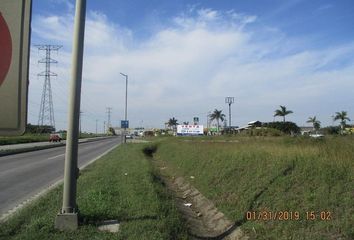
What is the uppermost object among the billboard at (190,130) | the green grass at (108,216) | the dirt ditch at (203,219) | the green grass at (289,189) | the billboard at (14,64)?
the billboard at (190,130)

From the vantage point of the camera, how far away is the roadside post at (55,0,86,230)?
25.6 ft

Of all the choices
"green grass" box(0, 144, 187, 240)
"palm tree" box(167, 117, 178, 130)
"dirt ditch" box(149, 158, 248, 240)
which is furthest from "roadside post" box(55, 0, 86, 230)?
"palm tree" box(167, 117, 178, 130)

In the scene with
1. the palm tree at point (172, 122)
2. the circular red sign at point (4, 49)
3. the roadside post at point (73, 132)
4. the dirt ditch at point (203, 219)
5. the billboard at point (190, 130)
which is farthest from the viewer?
the palm tree at point (172, 122)

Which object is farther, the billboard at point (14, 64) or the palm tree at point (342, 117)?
the palm tree at point (342, 117)

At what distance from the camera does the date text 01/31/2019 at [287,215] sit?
761 centimetres

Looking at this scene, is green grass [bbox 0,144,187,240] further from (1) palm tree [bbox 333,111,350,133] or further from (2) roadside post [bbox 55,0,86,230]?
(1) palm tree [bbox 333,111,350,133]

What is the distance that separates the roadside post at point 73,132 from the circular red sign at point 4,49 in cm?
597

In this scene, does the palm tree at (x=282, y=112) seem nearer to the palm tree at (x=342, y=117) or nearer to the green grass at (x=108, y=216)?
the palm tree at (x=342, y=117)

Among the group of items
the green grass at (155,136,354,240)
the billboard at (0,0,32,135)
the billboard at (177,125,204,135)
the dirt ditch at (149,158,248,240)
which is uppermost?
the billboard at (177,125,204,135)

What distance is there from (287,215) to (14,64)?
6.98 meters

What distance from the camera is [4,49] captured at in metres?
1.88

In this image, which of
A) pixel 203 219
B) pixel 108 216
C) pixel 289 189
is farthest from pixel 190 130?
pixel 108 216

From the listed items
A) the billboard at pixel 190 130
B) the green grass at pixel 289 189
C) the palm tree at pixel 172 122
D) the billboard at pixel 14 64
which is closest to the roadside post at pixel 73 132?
the green grass at pixel 289 189

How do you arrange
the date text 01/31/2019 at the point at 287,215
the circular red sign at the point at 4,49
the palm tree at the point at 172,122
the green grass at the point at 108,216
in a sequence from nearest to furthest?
the circular red sign at the point at 4,49, the green grass at the point at 108,216, the date text 01/31/2019 at the point at 287,215, the palm tree at the point at 172,122
